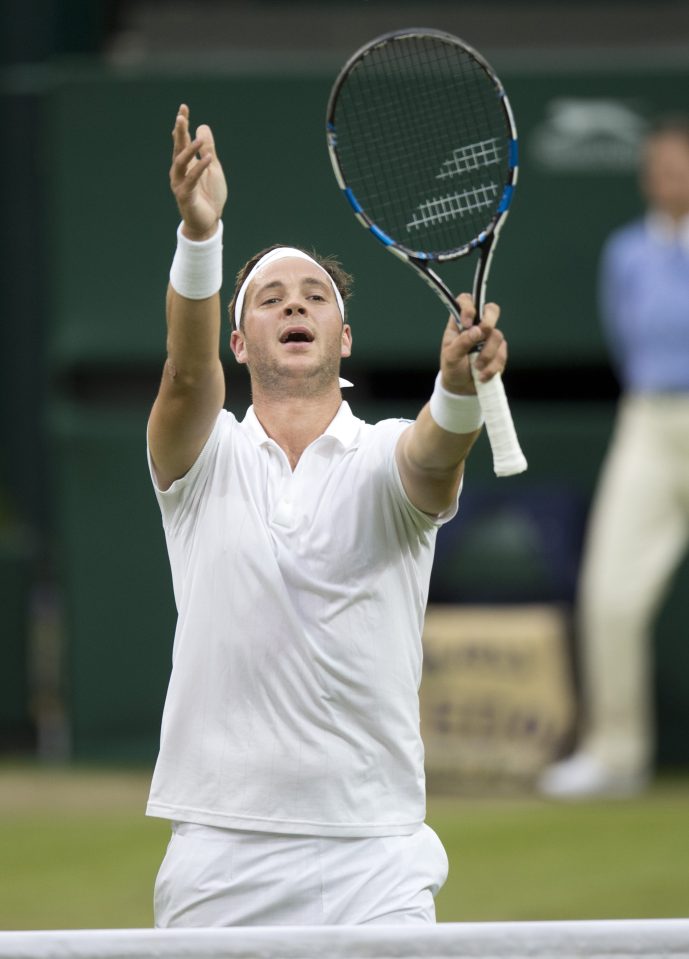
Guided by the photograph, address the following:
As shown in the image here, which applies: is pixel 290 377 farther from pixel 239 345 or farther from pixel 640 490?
pixel 640 490

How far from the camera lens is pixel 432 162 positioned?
17.7 feet

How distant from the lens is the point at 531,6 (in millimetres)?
8039

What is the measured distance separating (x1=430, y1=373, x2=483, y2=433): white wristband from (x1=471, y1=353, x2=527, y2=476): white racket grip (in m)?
0.02

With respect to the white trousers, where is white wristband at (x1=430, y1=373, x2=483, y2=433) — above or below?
above

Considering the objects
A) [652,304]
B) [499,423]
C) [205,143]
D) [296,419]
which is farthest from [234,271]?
[499,423]

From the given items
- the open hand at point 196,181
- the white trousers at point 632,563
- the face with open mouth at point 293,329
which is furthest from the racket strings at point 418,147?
the white trousers at point 632,563

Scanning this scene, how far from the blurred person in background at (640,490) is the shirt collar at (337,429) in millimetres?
3750

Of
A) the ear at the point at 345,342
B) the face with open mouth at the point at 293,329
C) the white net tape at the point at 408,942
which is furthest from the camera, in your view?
the ear at the point at 345,342

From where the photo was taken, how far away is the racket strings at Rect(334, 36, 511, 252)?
447 centimetres

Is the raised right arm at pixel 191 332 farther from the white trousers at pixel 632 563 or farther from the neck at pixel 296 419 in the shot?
the white trousers at pixel 632 563

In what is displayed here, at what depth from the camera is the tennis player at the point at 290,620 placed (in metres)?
3.04

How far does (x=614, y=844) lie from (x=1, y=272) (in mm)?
4082

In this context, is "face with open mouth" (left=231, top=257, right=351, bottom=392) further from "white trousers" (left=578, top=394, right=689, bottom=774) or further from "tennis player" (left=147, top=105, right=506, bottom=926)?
"white trousers" (left=578, top=394, right=689, bottom=774)

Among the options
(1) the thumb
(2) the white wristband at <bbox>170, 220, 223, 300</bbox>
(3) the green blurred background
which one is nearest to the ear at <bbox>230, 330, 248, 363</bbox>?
(2) the white wristband at <bbox>170, 220, 223, 300</bbox>
